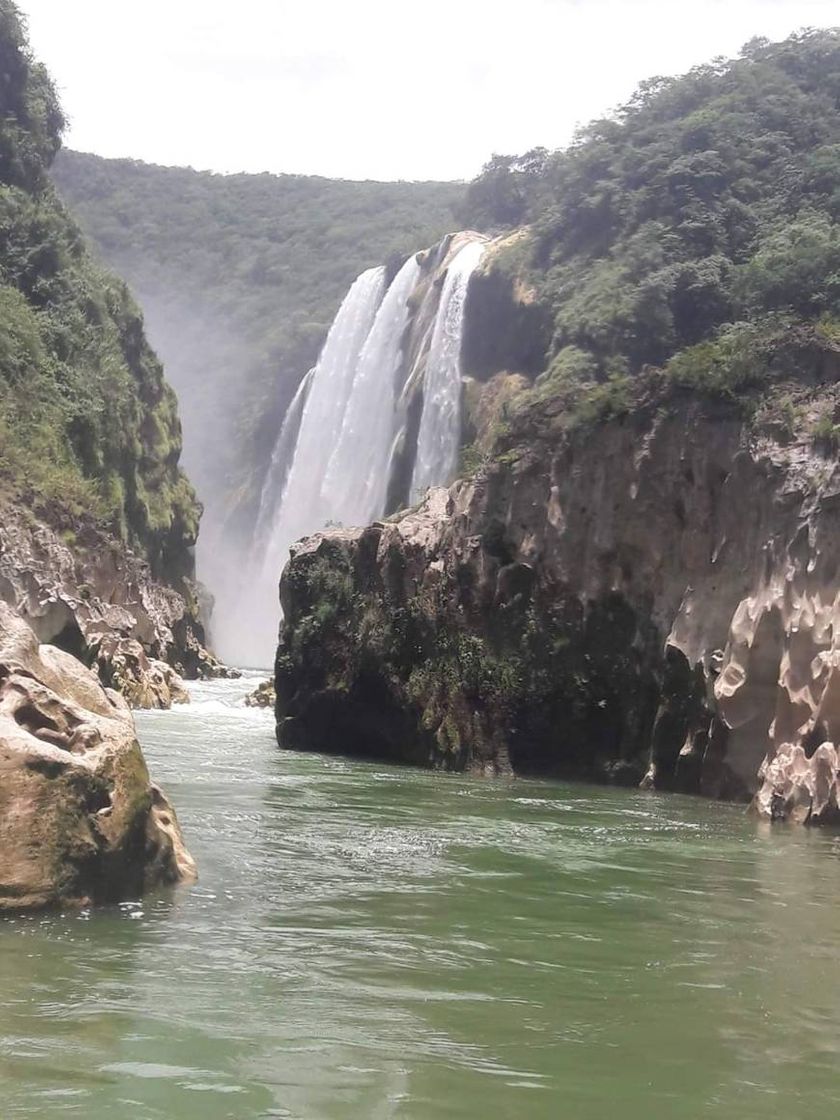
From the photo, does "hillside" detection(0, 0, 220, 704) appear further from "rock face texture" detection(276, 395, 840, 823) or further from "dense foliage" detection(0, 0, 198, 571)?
"rock face texture" detection(276, 395, 840, 823)

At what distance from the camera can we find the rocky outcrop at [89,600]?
94.3 ft

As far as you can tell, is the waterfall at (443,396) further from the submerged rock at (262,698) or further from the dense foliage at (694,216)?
the submerged rock at (262,698)

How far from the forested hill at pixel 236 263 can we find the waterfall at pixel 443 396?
2080 cm

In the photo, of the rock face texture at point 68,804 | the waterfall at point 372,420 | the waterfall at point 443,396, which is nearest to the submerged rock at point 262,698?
the waterfall at point 443,396

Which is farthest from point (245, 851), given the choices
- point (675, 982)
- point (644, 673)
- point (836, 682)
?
point (644, 673)

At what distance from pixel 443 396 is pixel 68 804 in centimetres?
4197

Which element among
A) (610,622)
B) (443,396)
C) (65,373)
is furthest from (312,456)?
(610,622)

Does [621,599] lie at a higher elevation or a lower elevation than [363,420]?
lower

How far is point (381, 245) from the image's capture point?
9656 centimetres

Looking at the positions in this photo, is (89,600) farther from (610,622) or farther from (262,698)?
(610,622)

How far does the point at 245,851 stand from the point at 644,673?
10726 millimetres

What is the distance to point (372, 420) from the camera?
2206 inches

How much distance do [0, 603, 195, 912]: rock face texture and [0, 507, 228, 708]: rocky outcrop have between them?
1829cm

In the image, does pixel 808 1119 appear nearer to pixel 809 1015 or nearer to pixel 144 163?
pixel 809 1015
